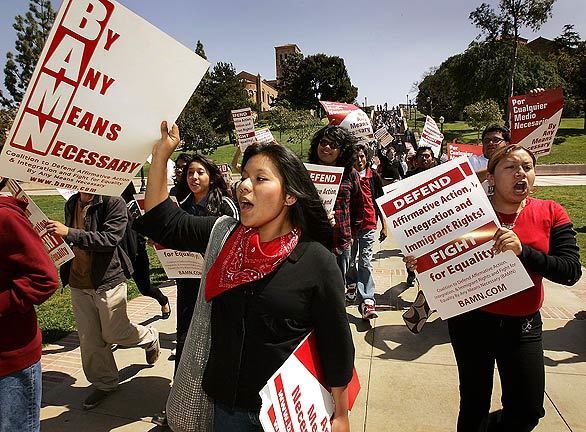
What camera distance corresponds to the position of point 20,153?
1740 millimetres

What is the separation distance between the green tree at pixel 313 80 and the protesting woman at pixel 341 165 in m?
81.5

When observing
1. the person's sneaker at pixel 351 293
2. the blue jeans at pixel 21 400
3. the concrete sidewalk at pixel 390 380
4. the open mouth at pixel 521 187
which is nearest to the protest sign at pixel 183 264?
the concrete sidewalk at pixel 390 380

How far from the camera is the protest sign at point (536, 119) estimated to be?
5625mm

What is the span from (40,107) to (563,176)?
26.2 m

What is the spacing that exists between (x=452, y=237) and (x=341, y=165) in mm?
2562

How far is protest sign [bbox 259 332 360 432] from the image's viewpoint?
1.37 meters

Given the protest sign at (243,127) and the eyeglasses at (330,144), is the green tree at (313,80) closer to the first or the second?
the protest sign at (243,127)

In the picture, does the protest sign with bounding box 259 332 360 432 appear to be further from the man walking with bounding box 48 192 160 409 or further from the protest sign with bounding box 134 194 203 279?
the man walking with bounding box 48 192 160 409

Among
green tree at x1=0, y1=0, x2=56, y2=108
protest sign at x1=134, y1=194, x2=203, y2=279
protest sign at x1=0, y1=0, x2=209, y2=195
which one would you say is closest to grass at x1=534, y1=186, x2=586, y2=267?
protest sign at x1=134, y1=194, x2=203, y2=279

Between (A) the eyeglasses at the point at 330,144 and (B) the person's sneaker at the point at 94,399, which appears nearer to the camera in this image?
(B) the person's sneaker at the point at 94,399

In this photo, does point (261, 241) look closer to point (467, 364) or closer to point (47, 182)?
point (47, 182)

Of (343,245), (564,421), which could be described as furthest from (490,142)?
(564,421)

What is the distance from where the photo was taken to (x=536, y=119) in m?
5.76

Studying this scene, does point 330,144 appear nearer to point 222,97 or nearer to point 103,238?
point 103,238
